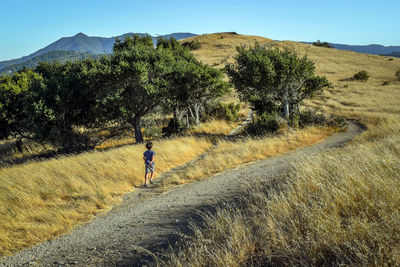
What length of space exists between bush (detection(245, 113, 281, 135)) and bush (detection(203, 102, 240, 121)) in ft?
22.2

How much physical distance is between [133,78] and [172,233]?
42.8 feet

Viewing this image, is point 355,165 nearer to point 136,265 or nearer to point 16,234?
point 136,265

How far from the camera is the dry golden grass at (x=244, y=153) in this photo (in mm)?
9703

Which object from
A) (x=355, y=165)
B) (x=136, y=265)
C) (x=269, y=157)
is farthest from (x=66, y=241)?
(x=269, y=157)

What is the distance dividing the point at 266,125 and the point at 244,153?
5844 mm

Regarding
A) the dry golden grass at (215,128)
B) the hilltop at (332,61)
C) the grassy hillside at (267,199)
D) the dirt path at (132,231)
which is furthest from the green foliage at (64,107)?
the hilltop at (332,61)

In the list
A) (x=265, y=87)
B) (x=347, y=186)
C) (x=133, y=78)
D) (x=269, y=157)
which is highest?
(x=133, y=78)

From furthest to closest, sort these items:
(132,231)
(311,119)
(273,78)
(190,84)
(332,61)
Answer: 1. (332,61)
2. (190,84)
3. (311,119)
4. (273,78)
5. (132,231)

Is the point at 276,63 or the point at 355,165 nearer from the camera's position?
the point at 355,165

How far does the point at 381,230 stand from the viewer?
2783mm

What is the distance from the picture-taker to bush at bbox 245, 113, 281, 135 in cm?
1656

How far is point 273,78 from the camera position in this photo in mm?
16656

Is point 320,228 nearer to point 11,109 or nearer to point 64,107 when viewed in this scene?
point 64,107

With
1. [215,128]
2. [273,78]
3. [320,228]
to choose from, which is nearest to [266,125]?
[273,78]
